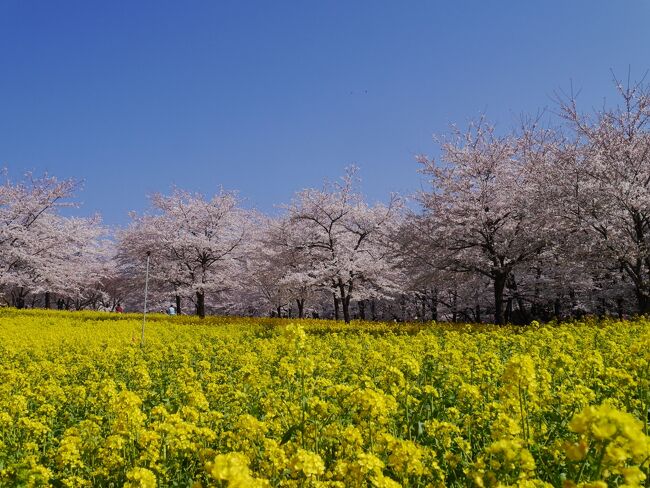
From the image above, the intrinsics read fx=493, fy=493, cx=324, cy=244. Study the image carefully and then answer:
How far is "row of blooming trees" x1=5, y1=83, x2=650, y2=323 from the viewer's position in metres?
17.4

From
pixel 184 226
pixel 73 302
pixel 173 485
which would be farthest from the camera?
pixel 73 302

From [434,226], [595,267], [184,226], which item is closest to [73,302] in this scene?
[184,226]

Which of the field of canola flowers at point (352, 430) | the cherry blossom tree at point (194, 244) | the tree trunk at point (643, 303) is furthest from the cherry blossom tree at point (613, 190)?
the cherry blossom tree at point (194, 244)

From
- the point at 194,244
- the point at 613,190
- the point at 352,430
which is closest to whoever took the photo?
the point at 352,430

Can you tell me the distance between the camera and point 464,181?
2098 cm

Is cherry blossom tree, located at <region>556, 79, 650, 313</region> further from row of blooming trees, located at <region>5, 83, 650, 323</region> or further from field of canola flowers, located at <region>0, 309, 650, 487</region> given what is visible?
field of canola flowers, located at <region>0, 309, 650, 487</region>

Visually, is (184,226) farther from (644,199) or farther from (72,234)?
(644,199)

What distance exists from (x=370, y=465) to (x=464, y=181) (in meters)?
19.5

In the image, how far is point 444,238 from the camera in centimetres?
2009

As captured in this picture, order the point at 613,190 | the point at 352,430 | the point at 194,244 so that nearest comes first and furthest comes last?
1. the point at 352,430
2. the point at 613,190
3. the point at 194,244

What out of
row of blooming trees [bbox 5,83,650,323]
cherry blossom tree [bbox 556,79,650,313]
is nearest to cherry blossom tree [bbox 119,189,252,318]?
row of blooming trees [bbox 5,83,650,323]

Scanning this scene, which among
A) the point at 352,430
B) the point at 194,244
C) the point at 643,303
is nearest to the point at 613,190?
the point at 643,303

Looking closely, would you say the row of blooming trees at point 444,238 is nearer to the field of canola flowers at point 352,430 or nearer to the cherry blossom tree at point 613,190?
the cherry blossom tree at point 613,190

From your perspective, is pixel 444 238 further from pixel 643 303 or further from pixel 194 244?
pixel 194 244
